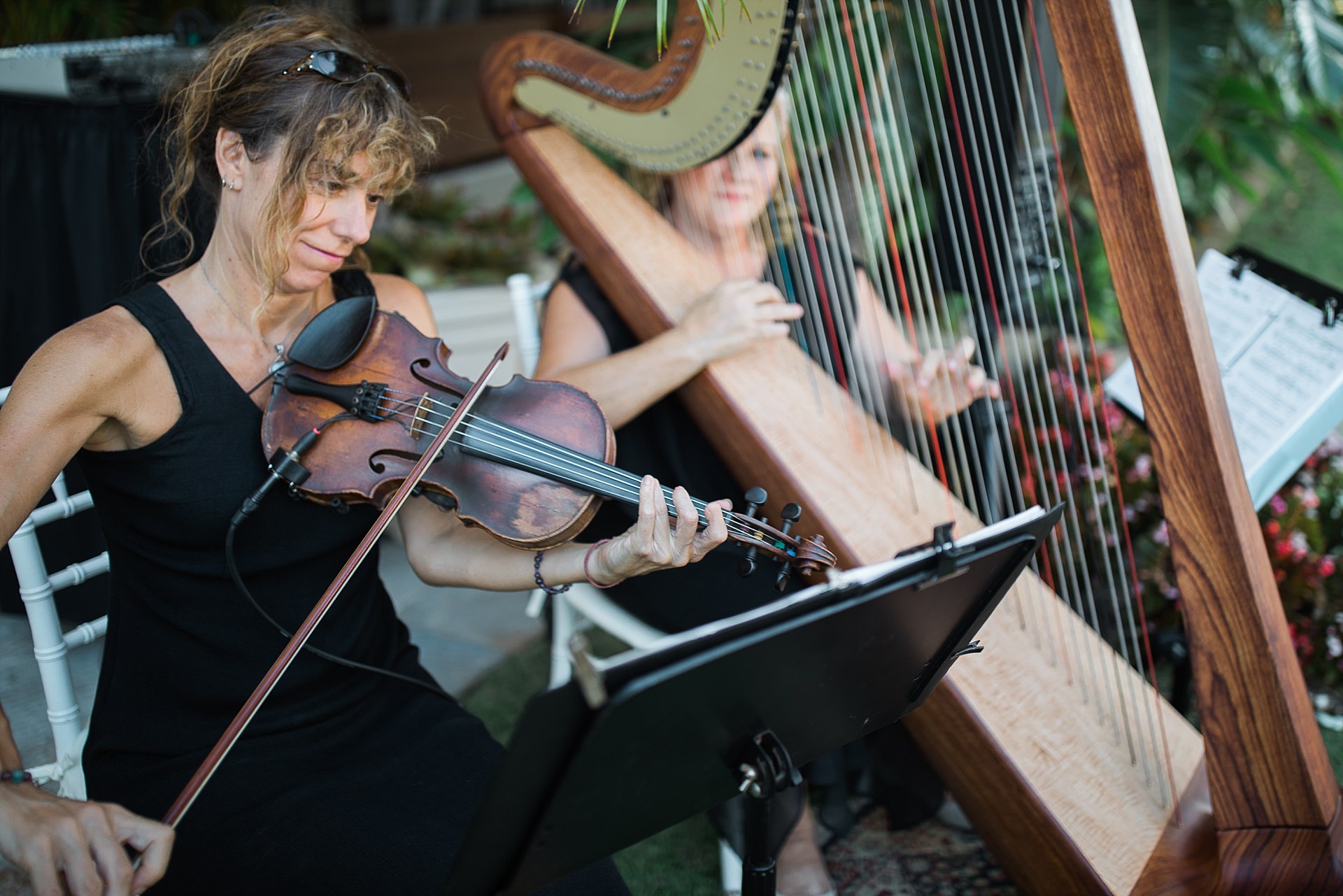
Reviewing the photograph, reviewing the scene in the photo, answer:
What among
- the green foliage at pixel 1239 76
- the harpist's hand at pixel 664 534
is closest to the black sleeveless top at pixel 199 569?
the harpist's hand at pixel 664 534

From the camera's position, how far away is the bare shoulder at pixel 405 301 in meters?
1.61

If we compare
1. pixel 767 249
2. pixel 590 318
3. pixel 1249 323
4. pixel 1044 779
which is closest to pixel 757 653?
pixel 1044 779

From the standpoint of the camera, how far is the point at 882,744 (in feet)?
6.95

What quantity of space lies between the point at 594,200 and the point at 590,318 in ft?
0.80

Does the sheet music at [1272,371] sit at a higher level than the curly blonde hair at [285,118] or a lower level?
lower

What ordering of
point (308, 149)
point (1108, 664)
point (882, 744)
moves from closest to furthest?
point (308, 149) → point (1108, 664) → point (882, 744)

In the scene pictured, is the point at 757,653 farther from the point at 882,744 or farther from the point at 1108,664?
the point at 882,744

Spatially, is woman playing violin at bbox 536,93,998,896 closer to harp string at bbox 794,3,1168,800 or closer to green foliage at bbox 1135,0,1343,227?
harp string at bbox 794,3,1168,800

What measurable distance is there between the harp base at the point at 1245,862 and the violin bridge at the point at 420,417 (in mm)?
1081

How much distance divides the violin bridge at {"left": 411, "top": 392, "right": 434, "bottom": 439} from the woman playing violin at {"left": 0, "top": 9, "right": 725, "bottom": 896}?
176mm

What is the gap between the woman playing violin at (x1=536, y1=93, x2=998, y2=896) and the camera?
176 centimetres

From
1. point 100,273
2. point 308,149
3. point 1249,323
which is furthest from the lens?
point 100,273

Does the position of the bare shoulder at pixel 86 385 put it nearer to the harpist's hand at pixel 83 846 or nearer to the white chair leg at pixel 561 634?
the harpist's hand at pixel 83 846

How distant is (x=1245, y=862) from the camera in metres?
1.16
